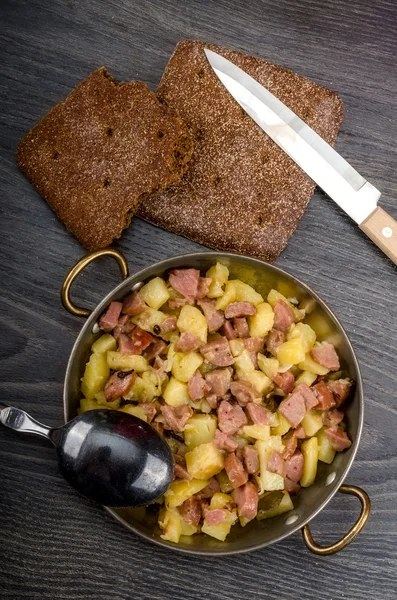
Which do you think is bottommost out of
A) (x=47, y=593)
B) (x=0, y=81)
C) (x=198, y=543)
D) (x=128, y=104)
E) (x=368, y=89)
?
(x=47, y=593)

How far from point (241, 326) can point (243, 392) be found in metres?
0.16

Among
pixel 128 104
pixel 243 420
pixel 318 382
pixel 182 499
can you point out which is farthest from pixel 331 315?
pixel 128 104

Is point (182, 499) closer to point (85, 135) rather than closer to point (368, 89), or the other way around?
point (85, 135)

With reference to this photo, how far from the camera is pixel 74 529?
178cm

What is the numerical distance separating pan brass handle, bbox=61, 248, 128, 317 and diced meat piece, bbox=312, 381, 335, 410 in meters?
0.55

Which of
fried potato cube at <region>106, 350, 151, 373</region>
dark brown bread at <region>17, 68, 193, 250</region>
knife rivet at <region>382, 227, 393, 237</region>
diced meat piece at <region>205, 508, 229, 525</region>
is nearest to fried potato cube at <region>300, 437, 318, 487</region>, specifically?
diced meat piece at <region>205, 508, 229, 525</region>

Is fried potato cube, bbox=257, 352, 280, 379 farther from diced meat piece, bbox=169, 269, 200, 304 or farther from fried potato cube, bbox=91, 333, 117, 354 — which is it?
fried potato cube, bbox=91, 333, 117, 354

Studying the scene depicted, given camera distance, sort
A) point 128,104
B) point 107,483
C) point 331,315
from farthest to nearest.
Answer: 1. point 128,104
2. point 331,315
3. point 107,483

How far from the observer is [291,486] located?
5.56 feet

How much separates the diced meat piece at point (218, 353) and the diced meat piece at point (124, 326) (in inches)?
7.4

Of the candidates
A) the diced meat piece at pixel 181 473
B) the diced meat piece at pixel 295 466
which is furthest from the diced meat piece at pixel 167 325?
the diced meat piece at pixel 295 466

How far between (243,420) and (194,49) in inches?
38.4

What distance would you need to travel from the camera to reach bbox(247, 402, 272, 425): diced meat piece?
1.62m

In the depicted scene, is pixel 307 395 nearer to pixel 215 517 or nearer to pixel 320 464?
pixel 320 464
